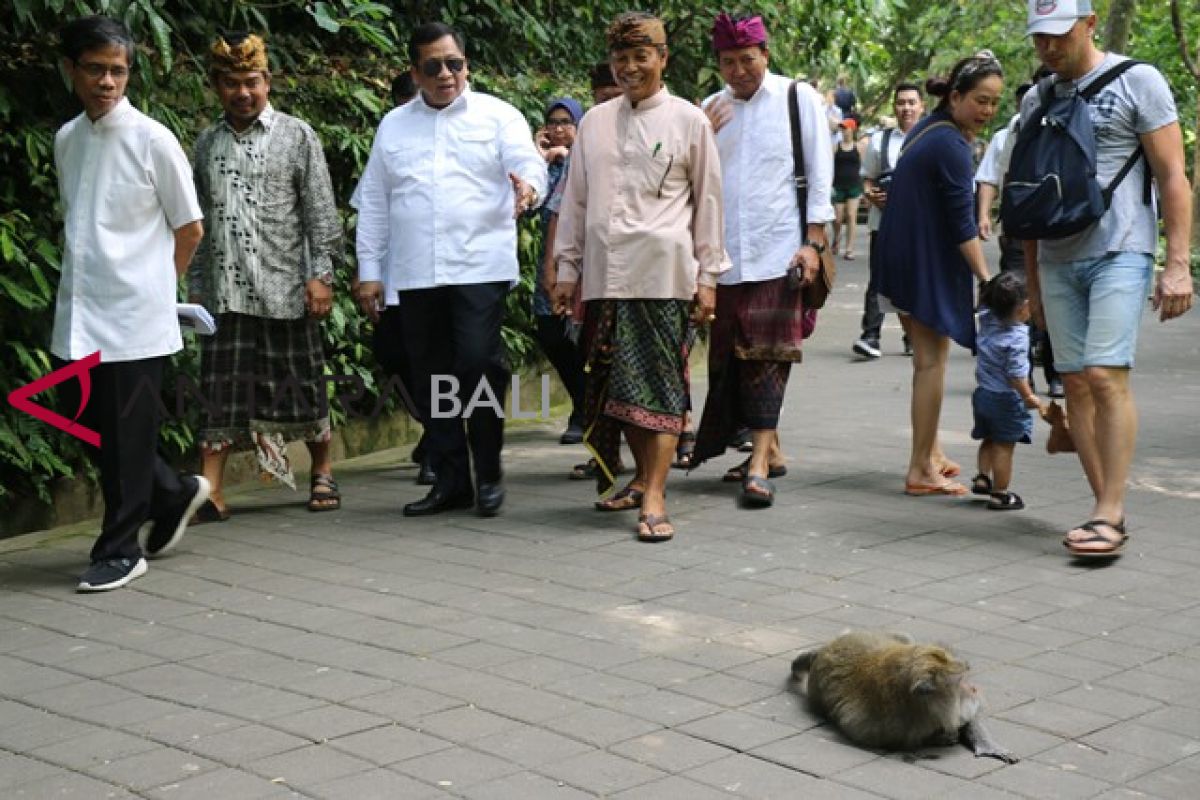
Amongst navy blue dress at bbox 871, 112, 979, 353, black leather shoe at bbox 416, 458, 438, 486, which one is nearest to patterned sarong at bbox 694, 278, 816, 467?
navy blue dress at bbox 871, 112, 979, 353

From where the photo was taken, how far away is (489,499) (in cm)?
799

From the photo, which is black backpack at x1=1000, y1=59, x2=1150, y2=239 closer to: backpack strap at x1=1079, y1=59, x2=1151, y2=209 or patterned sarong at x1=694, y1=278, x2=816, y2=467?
backpack strap at x1=1079, y1=59, x2=1151, y2=209

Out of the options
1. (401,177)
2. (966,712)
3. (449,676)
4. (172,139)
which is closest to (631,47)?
(401,177)

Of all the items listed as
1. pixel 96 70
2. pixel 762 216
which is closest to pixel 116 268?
pixel 96 70

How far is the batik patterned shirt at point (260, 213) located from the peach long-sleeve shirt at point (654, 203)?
123cm

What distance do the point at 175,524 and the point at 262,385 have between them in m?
1.11

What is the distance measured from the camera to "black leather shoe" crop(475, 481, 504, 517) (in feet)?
26.2

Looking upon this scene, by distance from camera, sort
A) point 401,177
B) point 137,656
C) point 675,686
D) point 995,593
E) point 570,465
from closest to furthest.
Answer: point 675,686 → point 137,656 → point 995,593 → point 401,177 → point 570,465

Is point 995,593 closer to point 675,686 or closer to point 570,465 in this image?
point 675,686

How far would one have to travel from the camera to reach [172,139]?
682cm

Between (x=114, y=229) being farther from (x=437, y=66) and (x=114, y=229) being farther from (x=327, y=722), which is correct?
(x=327, y=722)

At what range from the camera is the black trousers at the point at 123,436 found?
6.79 m

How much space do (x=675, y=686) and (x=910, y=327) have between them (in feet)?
11.8

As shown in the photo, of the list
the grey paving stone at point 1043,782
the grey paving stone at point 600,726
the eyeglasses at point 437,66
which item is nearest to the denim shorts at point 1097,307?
the eyeglasses at point 437,66
